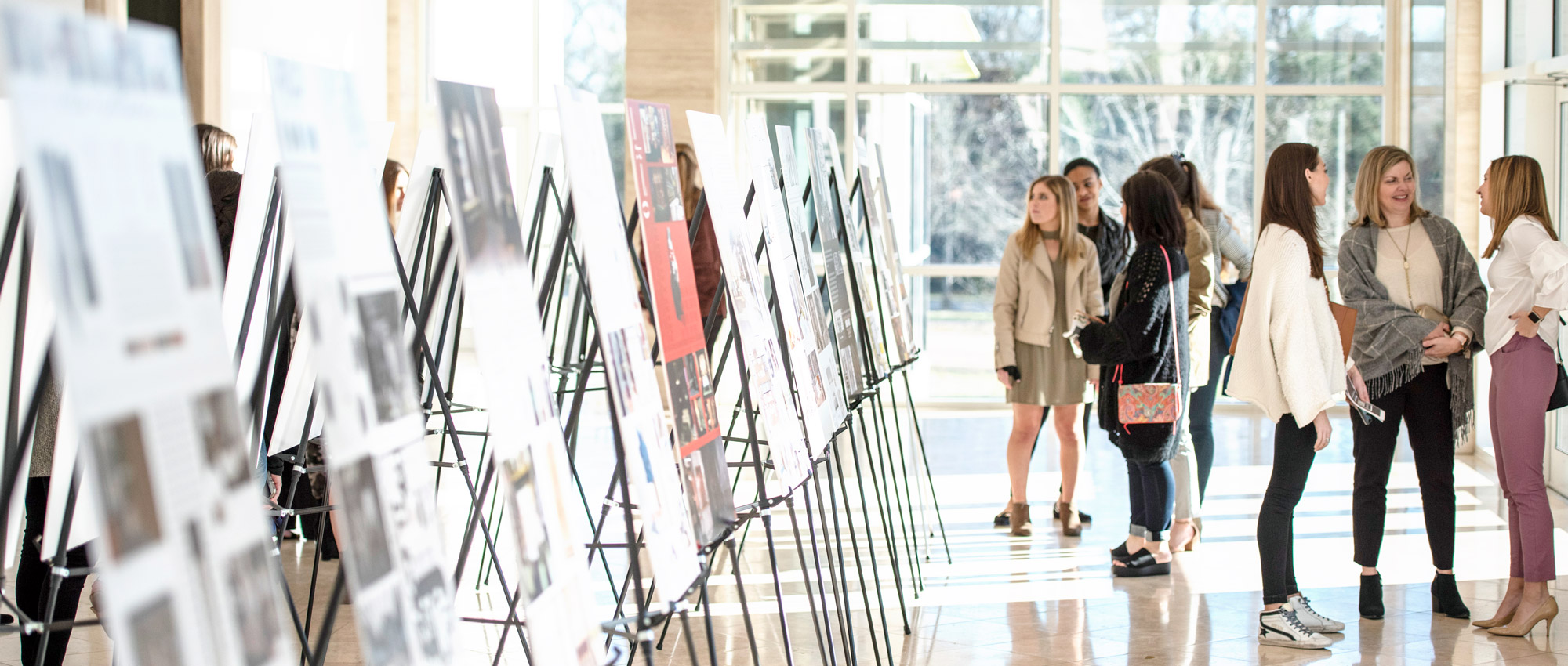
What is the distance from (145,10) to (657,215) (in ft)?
18.7

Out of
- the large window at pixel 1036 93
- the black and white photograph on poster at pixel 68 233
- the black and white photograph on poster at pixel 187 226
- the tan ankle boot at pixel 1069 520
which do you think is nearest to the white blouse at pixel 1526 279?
the tan ankle boot at pixel 1069 520

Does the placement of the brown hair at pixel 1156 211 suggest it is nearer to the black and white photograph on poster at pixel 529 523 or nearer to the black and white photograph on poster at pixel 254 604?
the black and white photograph on poster at pixel 529 523

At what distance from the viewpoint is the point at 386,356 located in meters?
1.40

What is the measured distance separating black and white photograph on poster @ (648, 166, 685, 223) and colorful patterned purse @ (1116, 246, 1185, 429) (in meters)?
2.18

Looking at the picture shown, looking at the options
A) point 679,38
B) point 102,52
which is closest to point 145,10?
point 679,38

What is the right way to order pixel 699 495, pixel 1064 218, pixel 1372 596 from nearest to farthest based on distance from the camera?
pixel 699 495, pixel 1372 596, pixel 1064 218

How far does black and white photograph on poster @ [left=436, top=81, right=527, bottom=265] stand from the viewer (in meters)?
1.60

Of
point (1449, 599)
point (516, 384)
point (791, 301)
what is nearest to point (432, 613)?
point (516, 384)

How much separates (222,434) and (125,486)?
0.13 meters

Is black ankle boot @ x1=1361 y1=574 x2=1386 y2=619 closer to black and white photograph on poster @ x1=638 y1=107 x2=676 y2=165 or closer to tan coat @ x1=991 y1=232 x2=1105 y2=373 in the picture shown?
tan coat @ x1=991 y1=232 x2=1105 y2=373

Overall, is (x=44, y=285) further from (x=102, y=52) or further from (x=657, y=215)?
(x=102, y=52)

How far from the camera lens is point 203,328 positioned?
1.10 m

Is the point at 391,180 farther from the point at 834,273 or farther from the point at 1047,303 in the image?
the point at 1047,303

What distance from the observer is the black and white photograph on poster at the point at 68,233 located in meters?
0.93
